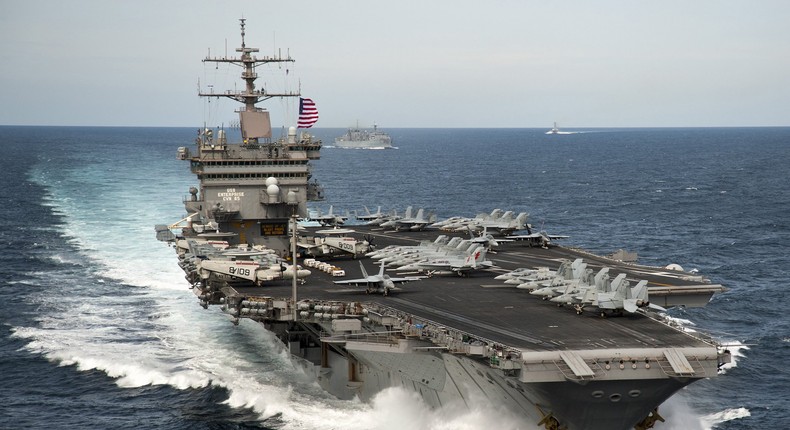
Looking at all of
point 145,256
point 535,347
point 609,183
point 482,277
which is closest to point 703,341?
point 535,347

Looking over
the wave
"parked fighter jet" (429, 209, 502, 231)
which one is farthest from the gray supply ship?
"parked fighter jet" (429, 209, 502, 231)

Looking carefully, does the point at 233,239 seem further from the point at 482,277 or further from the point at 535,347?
the point at 535,347

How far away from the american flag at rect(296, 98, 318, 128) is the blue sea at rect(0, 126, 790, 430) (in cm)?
1058

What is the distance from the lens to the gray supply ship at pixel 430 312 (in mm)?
23438

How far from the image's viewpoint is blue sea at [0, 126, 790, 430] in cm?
3166

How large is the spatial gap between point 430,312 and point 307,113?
72.3 feet

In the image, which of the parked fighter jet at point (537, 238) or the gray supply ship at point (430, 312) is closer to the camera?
the gray supply ship at point (430, 312)

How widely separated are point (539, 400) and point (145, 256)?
132 ft

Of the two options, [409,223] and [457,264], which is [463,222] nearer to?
[409,223]

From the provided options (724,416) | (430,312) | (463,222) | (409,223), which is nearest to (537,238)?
(463,222)

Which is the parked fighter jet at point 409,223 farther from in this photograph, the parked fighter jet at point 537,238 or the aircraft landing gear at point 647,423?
the aircraft landing gear at point 647,423

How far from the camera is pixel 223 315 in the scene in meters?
46.4

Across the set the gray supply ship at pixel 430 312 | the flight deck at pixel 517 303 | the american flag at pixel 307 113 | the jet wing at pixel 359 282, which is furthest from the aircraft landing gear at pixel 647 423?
the american flag at pixel 307 113

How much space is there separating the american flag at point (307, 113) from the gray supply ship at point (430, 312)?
5.76 feet
